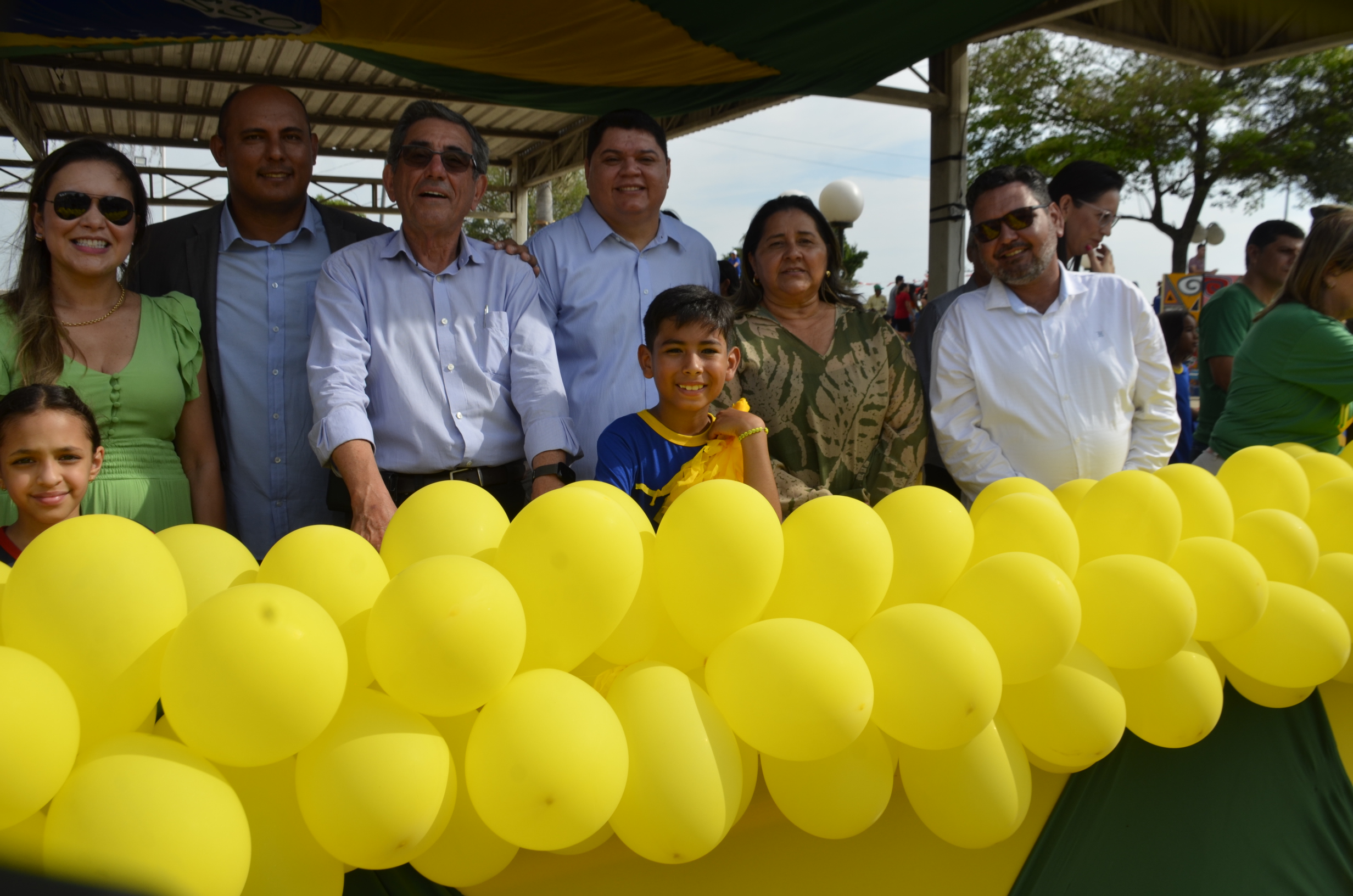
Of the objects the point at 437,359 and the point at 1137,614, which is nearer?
the point at 1137,614

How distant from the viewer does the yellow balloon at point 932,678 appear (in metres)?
1.05

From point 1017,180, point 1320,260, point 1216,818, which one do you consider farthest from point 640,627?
point 1320,260

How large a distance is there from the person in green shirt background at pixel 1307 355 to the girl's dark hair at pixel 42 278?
3.23m

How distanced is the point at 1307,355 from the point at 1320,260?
0.31m

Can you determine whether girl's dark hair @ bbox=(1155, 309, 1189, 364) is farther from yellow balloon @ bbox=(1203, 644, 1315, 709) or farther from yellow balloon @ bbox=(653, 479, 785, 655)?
yellow balloon @ bbox=(653, 479, 785, 655)

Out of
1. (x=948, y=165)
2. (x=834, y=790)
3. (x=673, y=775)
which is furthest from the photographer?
(x=948, y=165)

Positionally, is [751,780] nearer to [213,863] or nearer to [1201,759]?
[213,863]

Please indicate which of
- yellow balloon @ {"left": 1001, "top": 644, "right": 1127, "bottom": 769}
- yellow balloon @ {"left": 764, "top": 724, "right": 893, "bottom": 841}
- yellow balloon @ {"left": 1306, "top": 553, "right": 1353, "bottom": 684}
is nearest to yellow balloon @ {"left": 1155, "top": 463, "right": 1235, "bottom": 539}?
yellow balloon @ {"left": 1306, "top": 553, "right": 1353, "bottom": 684}

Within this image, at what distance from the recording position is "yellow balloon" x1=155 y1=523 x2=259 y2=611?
1080 mm

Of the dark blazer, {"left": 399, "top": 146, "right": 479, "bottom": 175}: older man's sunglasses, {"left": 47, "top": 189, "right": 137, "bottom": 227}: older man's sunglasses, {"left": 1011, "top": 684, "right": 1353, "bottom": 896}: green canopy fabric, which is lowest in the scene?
{"left": 1011, "top": 684, "right": 1353, "bottom": 896}: green canopy fabric

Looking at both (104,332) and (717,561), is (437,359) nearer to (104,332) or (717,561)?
(104,332)

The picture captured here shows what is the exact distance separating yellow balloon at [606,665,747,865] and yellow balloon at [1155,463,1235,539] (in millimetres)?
1068

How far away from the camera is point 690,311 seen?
1956mm

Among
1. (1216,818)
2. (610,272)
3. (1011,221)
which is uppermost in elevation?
(1011,221)
